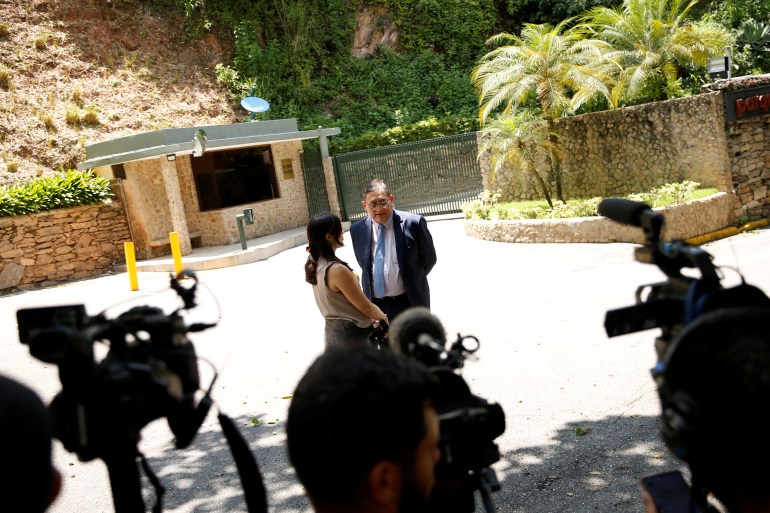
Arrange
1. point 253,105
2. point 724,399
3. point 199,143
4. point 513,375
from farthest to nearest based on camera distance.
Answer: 1. point 253,105
2. point 199,143
3. point 513,375
4. point 724,399

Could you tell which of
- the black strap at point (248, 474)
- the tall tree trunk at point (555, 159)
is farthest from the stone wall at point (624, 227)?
the black strap at point (248, 474)

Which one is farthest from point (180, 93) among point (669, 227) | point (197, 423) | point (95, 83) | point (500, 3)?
point (197, 423)

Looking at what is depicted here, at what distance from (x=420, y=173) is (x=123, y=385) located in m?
20.9

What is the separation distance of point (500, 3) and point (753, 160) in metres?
22.3

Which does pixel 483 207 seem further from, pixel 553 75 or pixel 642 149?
pixel 642 149

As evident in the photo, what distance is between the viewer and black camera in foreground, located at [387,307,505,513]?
1.81 meters

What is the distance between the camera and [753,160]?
47.6 feet

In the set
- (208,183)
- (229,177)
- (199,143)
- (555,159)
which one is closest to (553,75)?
(555,159)

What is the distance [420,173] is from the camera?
22359mm

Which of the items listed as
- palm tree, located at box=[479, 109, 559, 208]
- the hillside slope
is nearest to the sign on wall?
palm tree, located at box=[479, 109, 559, 208]

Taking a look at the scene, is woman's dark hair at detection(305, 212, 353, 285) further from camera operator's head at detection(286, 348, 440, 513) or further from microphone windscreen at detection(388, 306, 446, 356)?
camera operator's head at detection(286, 348, 440, 513)

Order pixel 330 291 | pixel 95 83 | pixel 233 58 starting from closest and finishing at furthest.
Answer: pixel 330 291 → pixel 95 83 → pixel 233 58

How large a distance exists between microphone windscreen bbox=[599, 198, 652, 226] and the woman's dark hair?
10.8 ft

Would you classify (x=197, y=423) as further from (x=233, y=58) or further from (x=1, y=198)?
(x=233, y=58)
